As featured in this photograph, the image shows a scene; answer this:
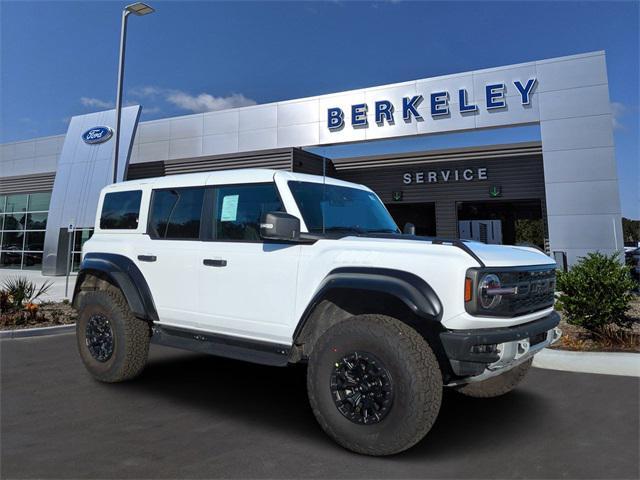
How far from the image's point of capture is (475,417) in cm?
381

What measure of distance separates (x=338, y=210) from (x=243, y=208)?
884 millimetres

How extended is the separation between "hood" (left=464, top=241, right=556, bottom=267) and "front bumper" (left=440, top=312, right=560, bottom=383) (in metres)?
0.46

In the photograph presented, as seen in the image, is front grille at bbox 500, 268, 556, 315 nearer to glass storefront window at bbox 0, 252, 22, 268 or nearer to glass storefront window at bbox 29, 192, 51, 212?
glass storefront window at bbox 29, 192, 51, 212

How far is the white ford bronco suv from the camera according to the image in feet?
9.54

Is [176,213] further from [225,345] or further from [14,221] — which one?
[14,221]

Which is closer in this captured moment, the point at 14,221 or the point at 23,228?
the point at 23,228

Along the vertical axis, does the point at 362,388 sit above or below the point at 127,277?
below

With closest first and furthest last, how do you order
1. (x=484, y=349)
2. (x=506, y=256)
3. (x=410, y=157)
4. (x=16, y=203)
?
(x=484, y=349) < (x=506, y=256) < (x=410, y=157) < (x=16, y=203)

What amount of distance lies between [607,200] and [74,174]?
71.5ft

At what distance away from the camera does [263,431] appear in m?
3.48

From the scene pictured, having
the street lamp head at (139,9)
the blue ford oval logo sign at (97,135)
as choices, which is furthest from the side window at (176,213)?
the blue ford oval logo sign at (97,135)

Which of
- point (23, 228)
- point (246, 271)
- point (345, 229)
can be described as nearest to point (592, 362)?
point (345, 229)

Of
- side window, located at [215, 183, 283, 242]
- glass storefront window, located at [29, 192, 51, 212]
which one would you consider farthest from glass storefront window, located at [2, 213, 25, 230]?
side window, located at [215, 183, 283, 242]

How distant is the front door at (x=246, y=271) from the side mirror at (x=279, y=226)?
28 cm
